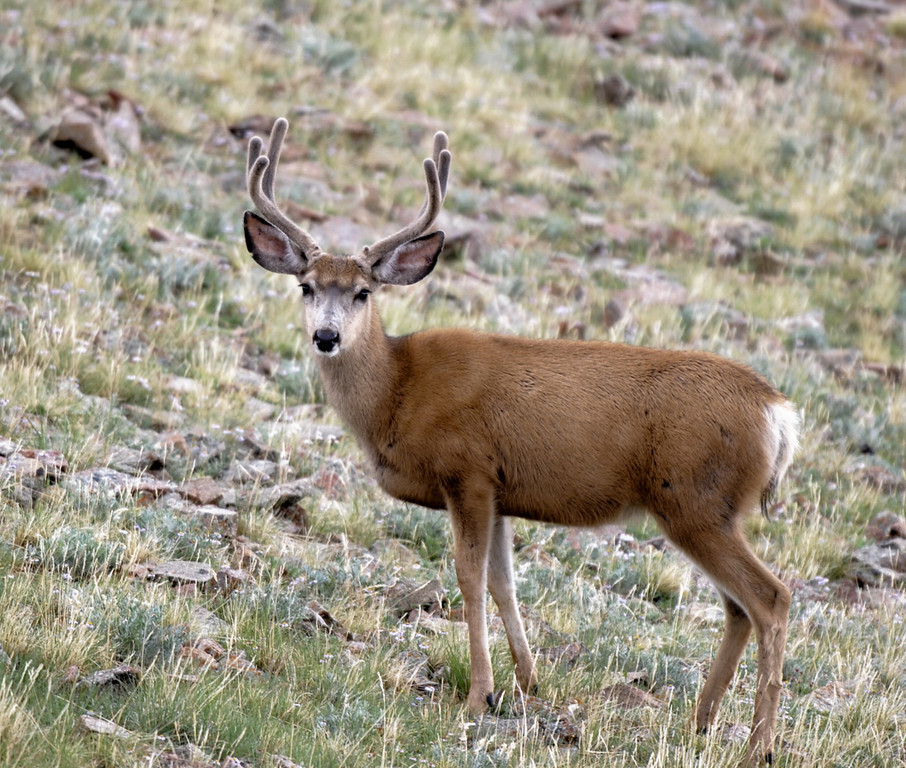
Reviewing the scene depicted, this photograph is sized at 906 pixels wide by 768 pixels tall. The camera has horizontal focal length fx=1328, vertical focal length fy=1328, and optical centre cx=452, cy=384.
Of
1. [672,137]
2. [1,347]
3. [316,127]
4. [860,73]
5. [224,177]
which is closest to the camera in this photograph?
[1,347]

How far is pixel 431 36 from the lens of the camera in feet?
55.9

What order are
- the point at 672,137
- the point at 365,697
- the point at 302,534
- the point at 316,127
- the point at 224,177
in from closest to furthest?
the point at 365,697, the point at 302,534, the point at 224,177, the point at 316,127, the point at 672,137

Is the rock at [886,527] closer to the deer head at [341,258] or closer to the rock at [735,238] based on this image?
the deer head at [341,258]

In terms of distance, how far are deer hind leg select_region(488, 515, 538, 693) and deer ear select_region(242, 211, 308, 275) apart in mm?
1809

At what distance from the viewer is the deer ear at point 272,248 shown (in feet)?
23.2

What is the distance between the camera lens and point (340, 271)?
702cm

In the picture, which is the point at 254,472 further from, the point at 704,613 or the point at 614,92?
the point at 614,92

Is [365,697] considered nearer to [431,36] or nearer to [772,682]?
[772,682]

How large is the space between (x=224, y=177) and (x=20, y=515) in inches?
281

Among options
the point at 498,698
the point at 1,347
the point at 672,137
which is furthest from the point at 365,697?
the point at 672,137

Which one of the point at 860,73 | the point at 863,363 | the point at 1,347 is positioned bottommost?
the point at 863,363

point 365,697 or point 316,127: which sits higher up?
point 316,127

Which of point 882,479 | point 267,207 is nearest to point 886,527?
point 882,479

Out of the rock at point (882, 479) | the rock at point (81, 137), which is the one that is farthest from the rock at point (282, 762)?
the rock at point (81, 137)
